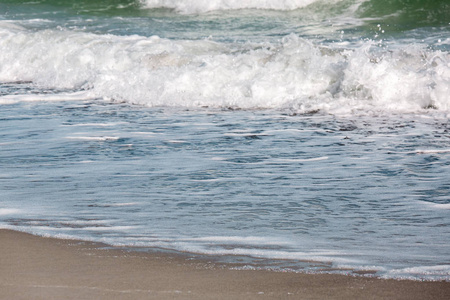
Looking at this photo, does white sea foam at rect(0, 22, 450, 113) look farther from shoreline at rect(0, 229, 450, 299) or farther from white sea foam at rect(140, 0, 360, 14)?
white sea foam at rect(140, 0, 360, 14)

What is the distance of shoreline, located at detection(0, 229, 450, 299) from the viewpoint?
2.43 m

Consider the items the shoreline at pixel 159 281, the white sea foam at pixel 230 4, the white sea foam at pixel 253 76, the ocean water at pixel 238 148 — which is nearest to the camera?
the shoreline at pixel 159 281

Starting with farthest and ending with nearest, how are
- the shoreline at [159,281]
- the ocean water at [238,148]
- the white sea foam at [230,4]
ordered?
the white sea foam at [230,4]
the ocean water at [238,148]
the shoreline at [159,281]

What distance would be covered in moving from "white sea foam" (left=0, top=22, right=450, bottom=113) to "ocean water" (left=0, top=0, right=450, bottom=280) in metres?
0.02

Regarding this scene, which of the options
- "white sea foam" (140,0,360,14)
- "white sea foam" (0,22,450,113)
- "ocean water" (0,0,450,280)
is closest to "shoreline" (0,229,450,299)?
"ocean water" (0,0,450,280)

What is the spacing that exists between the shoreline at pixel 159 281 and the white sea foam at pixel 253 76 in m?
4.84

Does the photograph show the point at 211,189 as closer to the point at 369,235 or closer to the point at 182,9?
the point at 369,235

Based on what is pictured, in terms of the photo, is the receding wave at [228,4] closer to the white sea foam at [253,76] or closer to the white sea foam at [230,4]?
the white sea foam at [230,4]

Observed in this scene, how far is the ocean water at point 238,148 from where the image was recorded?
322 centimetres

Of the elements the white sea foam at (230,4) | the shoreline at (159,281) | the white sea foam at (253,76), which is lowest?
the white sea foam at (253,76)

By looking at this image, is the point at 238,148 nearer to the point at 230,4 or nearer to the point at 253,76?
the point at 253,76

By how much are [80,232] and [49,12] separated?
54.6ft

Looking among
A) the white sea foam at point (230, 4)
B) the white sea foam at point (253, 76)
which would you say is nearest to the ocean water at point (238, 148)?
the white sea foam at point (253, 76)

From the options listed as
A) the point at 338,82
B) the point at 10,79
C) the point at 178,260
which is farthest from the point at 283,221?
the point at 10,79
